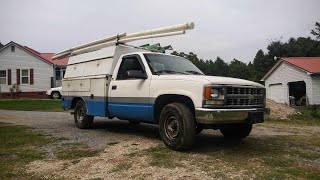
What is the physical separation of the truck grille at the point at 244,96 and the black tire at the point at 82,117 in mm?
5038

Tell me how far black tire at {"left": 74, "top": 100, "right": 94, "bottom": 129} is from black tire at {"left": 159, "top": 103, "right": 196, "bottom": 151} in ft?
12.4

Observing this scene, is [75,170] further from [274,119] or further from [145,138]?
[274,119]

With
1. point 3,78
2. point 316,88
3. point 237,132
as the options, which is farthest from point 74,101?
point 3,78

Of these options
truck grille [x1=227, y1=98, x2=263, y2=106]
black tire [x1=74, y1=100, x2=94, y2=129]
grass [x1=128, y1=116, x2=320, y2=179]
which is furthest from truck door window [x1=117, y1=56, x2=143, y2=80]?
truck grille [x1=227, y1=98, x2=263, y2=106]

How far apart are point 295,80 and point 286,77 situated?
1446mm

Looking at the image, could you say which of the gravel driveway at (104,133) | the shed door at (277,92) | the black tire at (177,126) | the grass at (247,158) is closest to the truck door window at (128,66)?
the gravel driveway at (104,133)

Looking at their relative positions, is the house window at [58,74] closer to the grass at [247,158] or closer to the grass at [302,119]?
the grass at [302,119]

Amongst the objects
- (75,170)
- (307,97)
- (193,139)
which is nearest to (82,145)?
(75,170)

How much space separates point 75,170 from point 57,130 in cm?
498

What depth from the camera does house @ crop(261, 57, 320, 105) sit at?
101 ft

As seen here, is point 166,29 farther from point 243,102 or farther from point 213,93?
point 243,102

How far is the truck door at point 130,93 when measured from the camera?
8.31m

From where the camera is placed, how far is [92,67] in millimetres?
10508

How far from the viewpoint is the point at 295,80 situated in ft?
108
